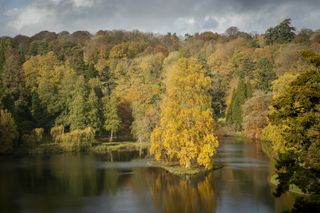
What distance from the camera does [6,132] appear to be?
170 feet

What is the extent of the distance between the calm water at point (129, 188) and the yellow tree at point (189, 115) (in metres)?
2.22

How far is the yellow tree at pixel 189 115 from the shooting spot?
37.0 m

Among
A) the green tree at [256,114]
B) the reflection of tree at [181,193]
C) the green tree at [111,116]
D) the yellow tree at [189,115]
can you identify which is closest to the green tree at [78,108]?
the green tree at [111,116]

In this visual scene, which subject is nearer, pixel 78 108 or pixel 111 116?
pixel 78 108

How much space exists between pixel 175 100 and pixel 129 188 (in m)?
7.90

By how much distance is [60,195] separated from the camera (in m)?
32.2

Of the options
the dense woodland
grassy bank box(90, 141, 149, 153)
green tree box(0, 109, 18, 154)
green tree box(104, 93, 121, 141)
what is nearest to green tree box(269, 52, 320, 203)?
the dense woodland

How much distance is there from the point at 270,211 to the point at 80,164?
23031 mm

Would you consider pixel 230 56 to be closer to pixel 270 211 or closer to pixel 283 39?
pixel 283 39

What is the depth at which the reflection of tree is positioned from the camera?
92.4 feet

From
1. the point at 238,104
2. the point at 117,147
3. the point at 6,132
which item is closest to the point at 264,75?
the point at 238,104

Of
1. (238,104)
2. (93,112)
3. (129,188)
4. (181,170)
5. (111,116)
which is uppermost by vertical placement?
(238,104)

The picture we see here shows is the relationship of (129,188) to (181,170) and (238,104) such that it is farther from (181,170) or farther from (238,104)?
(238,104)

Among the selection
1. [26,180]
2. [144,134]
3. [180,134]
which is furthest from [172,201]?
[144,134]
